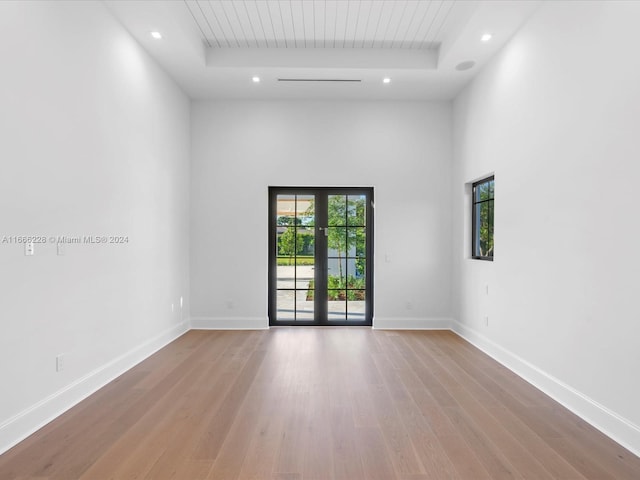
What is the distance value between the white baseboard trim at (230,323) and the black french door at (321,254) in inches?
10.8

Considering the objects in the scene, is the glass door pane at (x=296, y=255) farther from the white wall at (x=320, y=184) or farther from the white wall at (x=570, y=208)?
the white wall at (x=570, y=208)

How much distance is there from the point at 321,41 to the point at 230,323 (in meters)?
3.86

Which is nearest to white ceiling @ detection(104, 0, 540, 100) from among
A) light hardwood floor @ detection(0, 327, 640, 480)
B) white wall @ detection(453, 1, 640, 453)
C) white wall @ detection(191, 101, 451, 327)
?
white wall @ detection(191, 101, 451, 327)

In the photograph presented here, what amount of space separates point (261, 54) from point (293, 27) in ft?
1.86

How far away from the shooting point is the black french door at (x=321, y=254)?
5.48m

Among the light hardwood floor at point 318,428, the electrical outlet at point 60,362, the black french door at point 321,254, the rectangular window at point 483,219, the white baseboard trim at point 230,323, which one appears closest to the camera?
the light hardwood floor at point 318,428

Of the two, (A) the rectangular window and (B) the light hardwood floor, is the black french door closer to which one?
(A) the rectangular window

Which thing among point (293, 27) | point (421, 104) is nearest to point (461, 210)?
point (421, 104)

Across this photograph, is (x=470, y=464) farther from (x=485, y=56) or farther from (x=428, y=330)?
(x=485, y=56)

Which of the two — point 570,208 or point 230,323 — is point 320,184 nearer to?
point 230,323

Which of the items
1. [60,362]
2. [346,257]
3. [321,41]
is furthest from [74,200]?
[346,257]

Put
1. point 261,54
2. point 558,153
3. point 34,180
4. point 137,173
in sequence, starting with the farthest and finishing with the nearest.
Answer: point 261,54 < point 137,173 < point 558,153 < point 34,180

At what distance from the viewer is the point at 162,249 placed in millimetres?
4406

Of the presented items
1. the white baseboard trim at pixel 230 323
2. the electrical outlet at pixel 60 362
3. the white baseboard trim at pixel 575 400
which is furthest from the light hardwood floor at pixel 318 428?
the white baseboard trim at pixel 230 323
